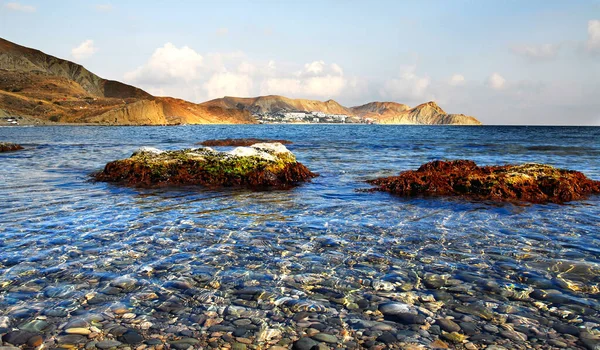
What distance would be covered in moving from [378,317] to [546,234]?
5011 millimetres

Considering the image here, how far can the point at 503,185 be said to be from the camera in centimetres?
1160

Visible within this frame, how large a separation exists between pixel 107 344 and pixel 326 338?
82.0 inches

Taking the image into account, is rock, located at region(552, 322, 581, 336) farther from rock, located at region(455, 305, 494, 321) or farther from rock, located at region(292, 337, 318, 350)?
rock, located at region(292, 337, 318, 350)

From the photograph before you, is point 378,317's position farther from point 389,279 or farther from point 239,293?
point 239,293

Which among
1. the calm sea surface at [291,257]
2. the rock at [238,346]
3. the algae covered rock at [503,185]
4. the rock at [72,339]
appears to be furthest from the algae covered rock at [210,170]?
the rock at [238,346]

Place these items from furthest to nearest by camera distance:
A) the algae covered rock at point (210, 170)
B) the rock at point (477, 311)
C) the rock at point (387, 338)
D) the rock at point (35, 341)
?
the algae covered rock at point (210, 170), the rock at point (477, 311), the rock at point (387, 338), the rock at point (35, 341)

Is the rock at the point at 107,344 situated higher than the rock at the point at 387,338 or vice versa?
the rock at the point at 387,338

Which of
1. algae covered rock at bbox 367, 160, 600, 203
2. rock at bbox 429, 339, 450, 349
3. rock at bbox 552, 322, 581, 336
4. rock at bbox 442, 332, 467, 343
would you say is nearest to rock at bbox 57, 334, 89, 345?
rock at bbox 429, 339, 450, 349

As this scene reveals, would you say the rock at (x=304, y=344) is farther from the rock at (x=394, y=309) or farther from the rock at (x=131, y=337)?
the rock at (x=131, y=337)

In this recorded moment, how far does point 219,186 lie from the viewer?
1320cm

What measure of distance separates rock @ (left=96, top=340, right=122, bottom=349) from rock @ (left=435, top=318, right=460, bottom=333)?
3.20m

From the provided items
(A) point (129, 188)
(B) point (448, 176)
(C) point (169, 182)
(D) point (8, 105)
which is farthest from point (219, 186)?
(D) point (8, 105)

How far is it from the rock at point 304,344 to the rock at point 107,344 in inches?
65.8

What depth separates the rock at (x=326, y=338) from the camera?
386 cm
